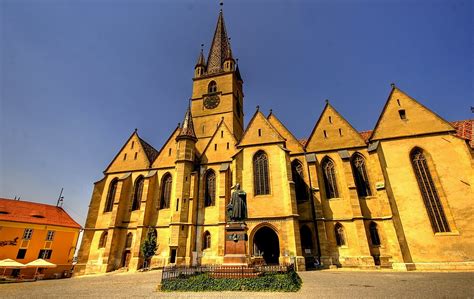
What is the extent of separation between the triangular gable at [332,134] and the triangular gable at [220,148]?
8.88 meters

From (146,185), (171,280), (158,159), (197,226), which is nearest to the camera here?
(171,280)

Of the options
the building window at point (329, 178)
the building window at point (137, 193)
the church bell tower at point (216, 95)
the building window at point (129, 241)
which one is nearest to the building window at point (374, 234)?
the building window at point (329, 178)

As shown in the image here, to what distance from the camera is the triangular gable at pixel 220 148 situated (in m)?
27.4

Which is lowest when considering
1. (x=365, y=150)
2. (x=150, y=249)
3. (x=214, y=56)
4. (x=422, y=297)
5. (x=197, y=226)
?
(x=422, y=297)

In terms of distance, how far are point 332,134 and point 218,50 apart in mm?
29773

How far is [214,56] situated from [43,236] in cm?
3912

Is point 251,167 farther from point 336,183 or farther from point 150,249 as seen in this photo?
point 150,249

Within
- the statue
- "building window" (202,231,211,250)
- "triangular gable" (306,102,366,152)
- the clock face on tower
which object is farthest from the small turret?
the statue

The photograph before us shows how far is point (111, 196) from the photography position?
28.9m

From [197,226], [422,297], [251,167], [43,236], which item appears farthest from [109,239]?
[422,297]

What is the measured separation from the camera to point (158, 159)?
29359 millimetres

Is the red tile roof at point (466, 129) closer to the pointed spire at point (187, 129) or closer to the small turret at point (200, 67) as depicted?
the pointed spire at point (187, 129)

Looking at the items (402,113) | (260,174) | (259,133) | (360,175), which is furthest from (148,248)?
(402,113)

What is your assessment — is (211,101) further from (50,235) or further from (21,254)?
(21,254)
